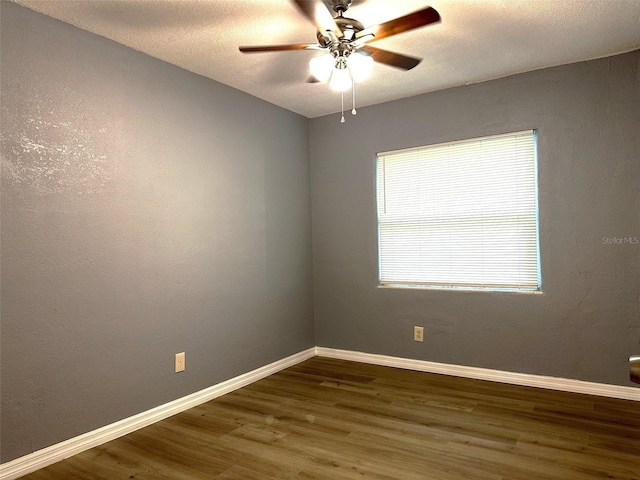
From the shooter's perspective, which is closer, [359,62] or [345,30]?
[345,30]

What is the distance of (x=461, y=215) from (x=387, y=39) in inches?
60.0

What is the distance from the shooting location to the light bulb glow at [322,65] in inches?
89.7

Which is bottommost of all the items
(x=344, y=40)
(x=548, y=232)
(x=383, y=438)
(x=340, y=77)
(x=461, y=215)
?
(x=383, y=438)

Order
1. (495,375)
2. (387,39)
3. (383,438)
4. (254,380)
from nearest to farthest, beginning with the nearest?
(383,438) → (387,39) → (495,375) → (254,380)

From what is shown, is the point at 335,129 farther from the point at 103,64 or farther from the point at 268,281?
the point at 103,64

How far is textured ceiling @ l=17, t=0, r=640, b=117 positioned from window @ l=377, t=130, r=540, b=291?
1.98 ft

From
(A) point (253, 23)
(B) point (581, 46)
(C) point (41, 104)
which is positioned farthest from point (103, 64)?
(B) point (581, 46)

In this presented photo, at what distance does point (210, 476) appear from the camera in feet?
6.98

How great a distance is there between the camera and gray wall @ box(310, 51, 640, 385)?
301cm

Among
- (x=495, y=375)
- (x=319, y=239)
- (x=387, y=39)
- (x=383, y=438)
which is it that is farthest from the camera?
(x=319, y=239)

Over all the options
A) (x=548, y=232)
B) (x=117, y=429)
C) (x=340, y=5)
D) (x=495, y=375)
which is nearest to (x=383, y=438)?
(x=495, y=375)

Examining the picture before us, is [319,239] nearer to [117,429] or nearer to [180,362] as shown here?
[180,362]

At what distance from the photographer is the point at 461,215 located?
362 centimetres

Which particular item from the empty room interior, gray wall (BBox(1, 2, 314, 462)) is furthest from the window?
gray wall (BBox(1, 2, 314, 462))
